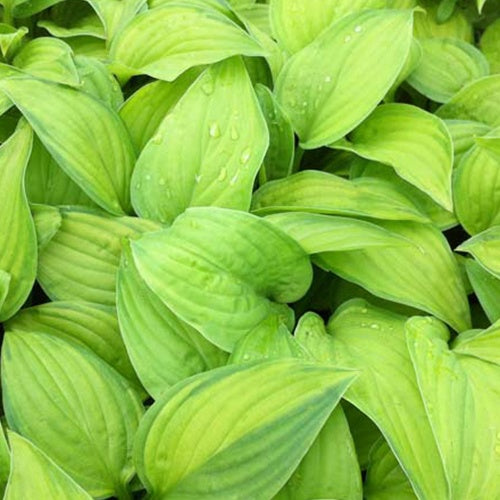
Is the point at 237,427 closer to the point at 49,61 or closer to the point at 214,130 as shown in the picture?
the point at 214,130

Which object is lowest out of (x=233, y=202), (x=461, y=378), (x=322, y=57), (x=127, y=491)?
(x=127, y=491)

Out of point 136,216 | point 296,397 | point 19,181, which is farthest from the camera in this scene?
point 136,216

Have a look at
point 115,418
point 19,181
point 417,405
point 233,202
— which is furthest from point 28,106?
point 417,405

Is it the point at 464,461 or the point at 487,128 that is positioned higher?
the point at 487,128

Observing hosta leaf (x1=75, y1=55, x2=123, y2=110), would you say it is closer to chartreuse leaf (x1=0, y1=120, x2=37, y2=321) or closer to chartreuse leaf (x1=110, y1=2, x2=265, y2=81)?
chartreuse leaf (x1=110, y1=2, x2=265, y2=81)

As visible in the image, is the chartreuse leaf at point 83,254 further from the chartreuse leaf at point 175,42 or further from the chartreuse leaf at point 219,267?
the chartreuse leaf at point 175,42

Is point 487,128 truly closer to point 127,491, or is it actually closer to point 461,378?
point 461,378

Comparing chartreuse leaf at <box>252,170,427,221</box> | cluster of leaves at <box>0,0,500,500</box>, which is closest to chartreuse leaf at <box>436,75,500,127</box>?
cluster of leaves at <box>0,0,500,500</box>
